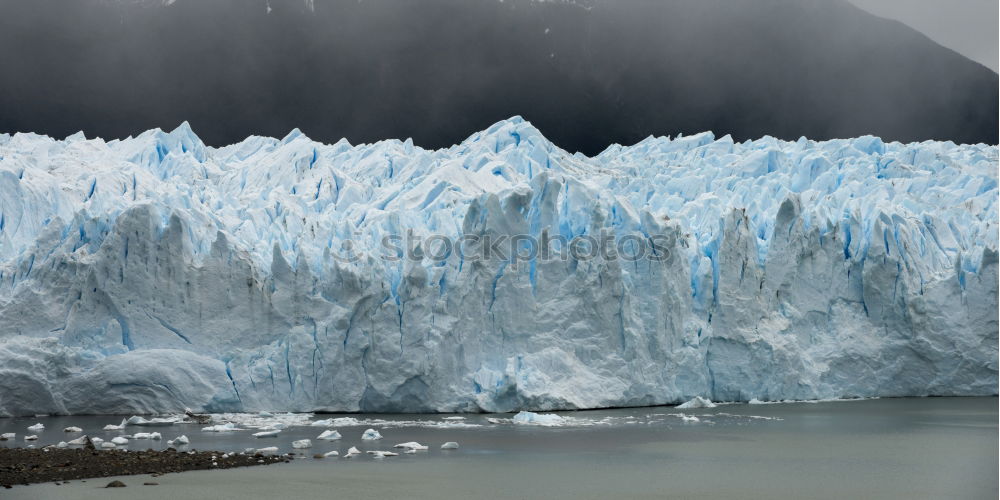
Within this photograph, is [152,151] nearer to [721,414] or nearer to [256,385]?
[256,385]

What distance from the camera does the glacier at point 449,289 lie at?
54.8 ft

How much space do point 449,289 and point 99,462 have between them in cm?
759

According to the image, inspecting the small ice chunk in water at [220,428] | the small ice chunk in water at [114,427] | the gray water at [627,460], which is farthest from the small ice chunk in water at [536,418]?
the small ice chunk in water at [114,427]

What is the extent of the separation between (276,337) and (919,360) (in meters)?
11.7

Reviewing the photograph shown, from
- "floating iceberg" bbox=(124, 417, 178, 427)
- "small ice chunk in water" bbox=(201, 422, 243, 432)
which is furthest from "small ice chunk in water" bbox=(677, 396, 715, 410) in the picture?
"floating iceberg" bbox=(124, 417, 178, 427)

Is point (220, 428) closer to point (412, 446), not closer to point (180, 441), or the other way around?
point (180, 441)

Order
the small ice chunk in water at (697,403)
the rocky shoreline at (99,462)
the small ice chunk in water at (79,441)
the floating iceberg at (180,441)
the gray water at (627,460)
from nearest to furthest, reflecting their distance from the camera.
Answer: the gray water at (627,460)
the rocky shoreline at (99,462)
the small ice chunk in water at (79,441)
the floating iceberg at (180,441)
the small ice chunk in water at (697,403)

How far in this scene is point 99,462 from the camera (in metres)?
10.7

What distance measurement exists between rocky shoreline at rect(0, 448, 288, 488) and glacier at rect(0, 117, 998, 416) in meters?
4.95

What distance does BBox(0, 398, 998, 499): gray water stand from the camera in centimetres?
961

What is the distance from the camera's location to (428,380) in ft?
55.6

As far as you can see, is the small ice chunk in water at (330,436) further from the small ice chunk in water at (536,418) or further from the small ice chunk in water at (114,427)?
the small ice chunk in water at (536,418)

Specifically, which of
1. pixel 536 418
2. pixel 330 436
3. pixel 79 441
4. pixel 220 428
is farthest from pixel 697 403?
pixel 79 441

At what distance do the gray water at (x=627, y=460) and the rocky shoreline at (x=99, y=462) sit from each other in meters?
0.32
